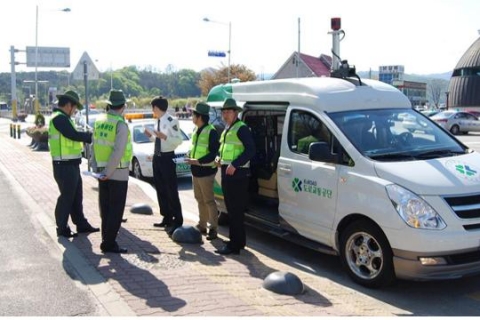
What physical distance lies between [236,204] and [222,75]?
56.0 metres

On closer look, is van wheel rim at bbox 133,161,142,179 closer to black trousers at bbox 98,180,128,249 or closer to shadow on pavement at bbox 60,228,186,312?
shadow on pavement at bbox 60,228,186,312

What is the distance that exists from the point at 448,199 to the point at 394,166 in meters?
0.60

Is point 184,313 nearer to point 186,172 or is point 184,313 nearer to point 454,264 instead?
point 454,264

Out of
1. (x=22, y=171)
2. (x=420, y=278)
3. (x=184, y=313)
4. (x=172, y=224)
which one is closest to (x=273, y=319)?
(x=184, y=313)

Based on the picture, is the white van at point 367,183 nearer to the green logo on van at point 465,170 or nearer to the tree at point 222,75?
the green logo on van at point 465,170

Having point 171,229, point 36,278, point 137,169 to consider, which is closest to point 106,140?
point 36,278

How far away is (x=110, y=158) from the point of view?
19.4 ft

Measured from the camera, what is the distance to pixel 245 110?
7.65 m

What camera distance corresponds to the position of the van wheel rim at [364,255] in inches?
210

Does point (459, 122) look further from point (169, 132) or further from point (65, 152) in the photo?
point (65, 152)

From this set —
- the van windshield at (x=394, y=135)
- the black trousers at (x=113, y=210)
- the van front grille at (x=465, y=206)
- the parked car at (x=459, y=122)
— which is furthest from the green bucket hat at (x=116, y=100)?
the parked car at (x=459, y=122)

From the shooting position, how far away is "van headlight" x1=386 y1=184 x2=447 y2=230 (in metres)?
4.89

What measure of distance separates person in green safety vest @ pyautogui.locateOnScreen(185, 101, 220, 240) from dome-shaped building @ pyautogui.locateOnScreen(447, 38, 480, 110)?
6453cm

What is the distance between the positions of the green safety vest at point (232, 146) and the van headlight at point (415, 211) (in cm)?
202
